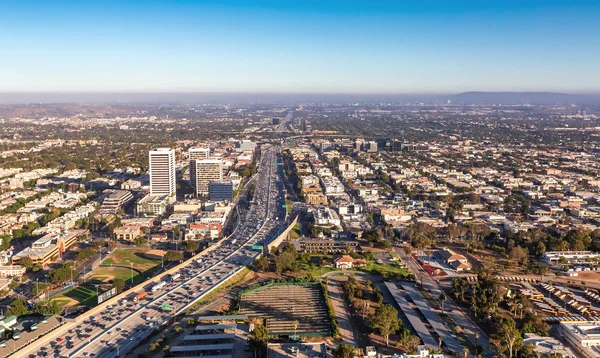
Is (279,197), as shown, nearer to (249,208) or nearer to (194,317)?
(249,208)

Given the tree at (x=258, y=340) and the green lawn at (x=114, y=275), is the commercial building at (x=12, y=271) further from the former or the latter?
the tree at (x=258, y=340)

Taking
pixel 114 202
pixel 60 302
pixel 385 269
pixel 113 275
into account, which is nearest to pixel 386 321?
pixel 385 269

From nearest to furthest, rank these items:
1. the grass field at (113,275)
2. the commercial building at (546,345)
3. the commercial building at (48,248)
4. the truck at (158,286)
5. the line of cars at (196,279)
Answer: the commercial building at (546,345), the line of cars at (196,279), the truck at (158,286), the grass field at (113,275), the commercial building at (48,248)

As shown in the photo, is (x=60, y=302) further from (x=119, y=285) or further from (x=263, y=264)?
(x=263, y=264)

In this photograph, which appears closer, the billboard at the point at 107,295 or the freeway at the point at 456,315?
the freeway at the point at 456,315

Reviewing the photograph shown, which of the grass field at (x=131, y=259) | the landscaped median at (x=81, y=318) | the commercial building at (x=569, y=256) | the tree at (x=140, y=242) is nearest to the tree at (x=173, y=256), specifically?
the grass field at (x=131, y=259)

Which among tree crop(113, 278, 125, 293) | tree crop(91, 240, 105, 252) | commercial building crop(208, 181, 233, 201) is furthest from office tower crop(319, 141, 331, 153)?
tree crop(113, 278, 125, 293)
